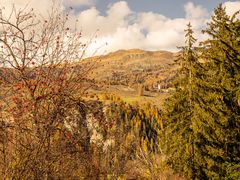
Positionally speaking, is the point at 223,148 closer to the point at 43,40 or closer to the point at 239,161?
the point at 239,161

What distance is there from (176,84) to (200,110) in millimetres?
4544

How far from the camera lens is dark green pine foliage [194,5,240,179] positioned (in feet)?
63.6

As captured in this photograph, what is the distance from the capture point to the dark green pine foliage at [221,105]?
1938cm

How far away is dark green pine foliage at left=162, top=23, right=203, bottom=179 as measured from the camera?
873 inches

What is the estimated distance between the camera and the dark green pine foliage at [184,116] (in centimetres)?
2217

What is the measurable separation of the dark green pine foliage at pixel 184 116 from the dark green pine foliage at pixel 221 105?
0.87 meters

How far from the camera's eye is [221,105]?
19734 millimetres

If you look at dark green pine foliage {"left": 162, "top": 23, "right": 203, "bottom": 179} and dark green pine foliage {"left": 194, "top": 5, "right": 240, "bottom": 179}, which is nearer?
dark green pine foliage {"left": 194, "top": 5, "right": 240, "bottom": 179}

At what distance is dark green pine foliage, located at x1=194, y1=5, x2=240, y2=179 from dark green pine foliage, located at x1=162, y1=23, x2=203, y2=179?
2.86 ft

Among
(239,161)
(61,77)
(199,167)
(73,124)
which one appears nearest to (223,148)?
(239,161)

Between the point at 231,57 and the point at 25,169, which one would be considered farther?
the point at 231,57

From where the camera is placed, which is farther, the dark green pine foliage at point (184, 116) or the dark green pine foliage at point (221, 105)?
the dark green pine foliage at point (184, 116)

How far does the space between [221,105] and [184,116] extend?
4.40 metres

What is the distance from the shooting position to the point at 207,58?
21.8 metres
